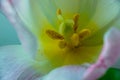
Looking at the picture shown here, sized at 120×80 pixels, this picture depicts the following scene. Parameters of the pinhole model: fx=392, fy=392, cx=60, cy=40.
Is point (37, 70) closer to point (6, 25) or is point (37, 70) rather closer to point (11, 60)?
point (11, 60)

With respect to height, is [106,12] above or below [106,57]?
above

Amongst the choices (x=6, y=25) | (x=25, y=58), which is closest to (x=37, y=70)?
(x=25, y=58)

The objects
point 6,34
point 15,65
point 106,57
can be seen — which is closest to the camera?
point 106,57

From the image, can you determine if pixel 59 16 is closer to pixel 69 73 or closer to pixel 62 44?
pixel 62 44

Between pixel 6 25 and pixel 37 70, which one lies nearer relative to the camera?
pixel 37 70

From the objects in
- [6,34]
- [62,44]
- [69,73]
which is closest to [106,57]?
[69,73]

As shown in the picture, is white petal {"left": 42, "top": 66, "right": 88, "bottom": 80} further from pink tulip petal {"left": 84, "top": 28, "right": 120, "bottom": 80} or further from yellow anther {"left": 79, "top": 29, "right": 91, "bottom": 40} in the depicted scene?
yellow anther {"left": 79, "top": 29, "right": 91, "bottom": 40}

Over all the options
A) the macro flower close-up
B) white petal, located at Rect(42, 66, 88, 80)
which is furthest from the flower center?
white petal, located at Rect(42, 66, 88, 80)
